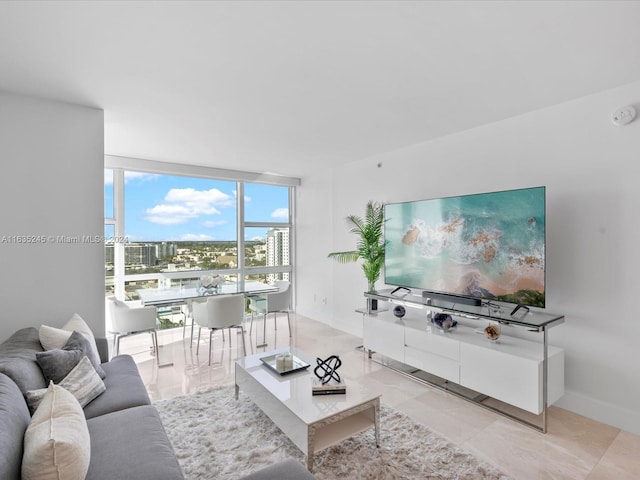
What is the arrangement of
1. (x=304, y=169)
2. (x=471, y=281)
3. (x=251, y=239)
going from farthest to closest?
(x=251, y=239) → (x=304, y=169) → (x=471, y=281)

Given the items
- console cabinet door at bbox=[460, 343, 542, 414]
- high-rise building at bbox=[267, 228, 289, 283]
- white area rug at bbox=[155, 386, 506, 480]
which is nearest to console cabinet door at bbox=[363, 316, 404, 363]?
console cabinet door at bbox=[460, 343, 542, 414]

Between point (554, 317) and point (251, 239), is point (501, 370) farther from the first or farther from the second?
point (251, 239)

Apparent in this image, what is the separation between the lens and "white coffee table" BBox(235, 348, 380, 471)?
2.00m

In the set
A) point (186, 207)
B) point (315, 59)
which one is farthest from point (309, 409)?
point (186, 207)

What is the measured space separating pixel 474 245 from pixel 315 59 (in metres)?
2.18

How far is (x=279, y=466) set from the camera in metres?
1.52

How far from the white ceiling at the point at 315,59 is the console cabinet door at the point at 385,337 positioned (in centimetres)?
214

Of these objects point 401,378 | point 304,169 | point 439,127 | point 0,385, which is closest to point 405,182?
point 439,127

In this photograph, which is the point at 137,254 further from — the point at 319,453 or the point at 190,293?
the point at 319,453

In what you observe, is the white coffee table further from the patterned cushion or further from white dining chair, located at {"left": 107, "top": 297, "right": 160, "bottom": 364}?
white dining chair, located at {"left": 107, "top": 297, "right": 160, "bottom": 364}

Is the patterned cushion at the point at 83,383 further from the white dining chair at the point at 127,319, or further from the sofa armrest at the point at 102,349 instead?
the white dining chair at the point at 127,319

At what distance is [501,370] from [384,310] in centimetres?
170

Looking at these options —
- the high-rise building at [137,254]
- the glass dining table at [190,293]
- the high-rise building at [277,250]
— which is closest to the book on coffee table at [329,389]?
the glass dining table at [190,293]

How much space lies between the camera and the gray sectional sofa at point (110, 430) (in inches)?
52.9
